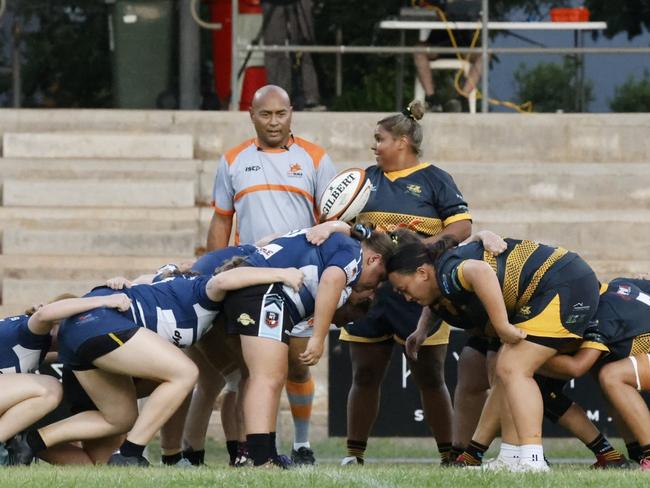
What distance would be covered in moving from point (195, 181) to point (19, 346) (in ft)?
16.0

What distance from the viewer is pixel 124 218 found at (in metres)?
14.1

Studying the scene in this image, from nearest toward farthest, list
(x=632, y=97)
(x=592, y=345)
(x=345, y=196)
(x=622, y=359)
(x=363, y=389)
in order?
1. (x=592, y=345)
2. (x=622, y=359)
3. (x=345, y=196)
4. (x=363, y=389)
5. (x=632, y=97)

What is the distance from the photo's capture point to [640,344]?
9.74 metres

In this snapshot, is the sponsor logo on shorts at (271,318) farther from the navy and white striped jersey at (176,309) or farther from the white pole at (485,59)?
the white pole at (485,59)

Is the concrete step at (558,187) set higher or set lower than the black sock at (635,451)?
higher

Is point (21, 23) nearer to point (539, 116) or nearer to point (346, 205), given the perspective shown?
point (539, 116)

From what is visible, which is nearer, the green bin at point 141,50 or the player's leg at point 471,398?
the player's leg at point 471,398

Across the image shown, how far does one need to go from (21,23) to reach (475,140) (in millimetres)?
4578

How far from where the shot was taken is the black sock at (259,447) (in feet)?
30.2

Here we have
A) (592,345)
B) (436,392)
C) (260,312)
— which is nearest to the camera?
(260,312)

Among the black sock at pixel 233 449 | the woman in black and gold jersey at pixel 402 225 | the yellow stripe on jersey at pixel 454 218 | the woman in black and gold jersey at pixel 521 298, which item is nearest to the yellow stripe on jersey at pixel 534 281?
the woman in black and gold jersey at pixel 521 298

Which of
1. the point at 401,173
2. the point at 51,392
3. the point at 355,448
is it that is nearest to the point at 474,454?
the point at 355,448

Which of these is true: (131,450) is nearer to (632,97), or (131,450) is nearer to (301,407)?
(301,407)

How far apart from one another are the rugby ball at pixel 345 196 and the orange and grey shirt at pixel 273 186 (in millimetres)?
252
